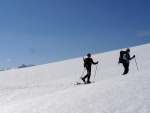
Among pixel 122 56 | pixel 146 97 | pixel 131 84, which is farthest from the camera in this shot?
pixel 122 56

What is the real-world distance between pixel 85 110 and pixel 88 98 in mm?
1055

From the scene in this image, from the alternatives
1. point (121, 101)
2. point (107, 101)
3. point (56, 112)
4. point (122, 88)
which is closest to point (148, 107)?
point (121, 101)

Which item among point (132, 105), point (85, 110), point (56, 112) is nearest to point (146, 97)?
point (132, 105)

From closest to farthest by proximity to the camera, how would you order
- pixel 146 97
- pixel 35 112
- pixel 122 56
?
pixel 146 97 < pixel 35 112 < pixel 122 56

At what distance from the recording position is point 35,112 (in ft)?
25.1

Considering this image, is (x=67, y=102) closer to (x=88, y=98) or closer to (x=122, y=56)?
(x=88, y=98)

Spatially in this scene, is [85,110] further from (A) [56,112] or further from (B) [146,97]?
(B) [146,97]

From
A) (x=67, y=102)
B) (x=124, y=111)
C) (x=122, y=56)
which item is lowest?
(x=124, y=111)

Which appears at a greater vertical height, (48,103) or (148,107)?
(48,103)

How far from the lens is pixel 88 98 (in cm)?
776

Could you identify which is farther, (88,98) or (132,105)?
(88,98)

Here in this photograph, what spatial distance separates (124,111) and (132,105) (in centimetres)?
36

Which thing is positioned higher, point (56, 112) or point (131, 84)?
point (131, 84)

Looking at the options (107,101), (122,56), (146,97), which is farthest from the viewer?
(122,56)
